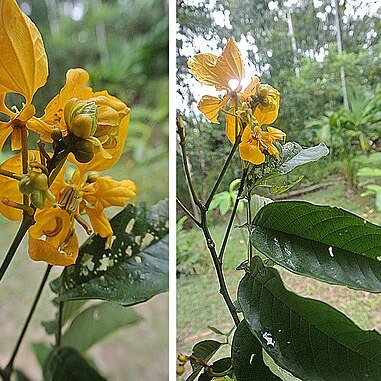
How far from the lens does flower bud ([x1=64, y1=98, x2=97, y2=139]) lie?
1.18 feet

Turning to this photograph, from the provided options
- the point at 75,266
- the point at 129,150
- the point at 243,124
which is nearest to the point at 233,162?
the point at 243,124

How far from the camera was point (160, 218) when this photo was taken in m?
0.52

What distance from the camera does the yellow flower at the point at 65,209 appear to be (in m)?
0.40

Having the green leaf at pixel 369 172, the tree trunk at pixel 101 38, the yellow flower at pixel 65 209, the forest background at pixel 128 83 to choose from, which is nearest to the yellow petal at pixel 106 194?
the yellow flower at pixel 65 209

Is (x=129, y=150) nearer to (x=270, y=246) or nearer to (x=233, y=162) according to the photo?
(x=233, y=162)

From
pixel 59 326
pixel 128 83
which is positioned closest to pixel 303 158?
pixel 59 326

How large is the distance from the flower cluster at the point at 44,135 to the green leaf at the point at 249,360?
0.46 feet

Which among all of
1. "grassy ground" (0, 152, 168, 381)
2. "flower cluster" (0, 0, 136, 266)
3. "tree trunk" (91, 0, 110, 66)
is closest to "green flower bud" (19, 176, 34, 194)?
"flower cluster" (0, 0, 136, 266)

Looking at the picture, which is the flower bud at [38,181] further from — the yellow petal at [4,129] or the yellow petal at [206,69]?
the yellow petal at [206,69]

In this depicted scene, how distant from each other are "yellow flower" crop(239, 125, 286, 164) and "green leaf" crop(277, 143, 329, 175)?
0.5 inches

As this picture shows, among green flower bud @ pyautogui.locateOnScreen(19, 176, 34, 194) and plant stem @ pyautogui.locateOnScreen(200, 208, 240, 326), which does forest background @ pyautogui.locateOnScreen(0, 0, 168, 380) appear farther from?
green flower bud @ pyautogui.locateOnScreen(19, 176, 34, 194)

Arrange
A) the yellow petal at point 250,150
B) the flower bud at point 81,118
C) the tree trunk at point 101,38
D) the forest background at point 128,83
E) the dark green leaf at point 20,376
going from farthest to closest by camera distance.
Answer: the tree trunk at point 101,38, the forest background at point 128,83, the dark green leaf at point 20,376, the yellow petal at point 250,150, the flower bud at point 81,118

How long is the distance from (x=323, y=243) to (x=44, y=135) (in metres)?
0.20

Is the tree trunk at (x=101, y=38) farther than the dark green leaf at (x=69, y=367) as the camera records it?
Yes
